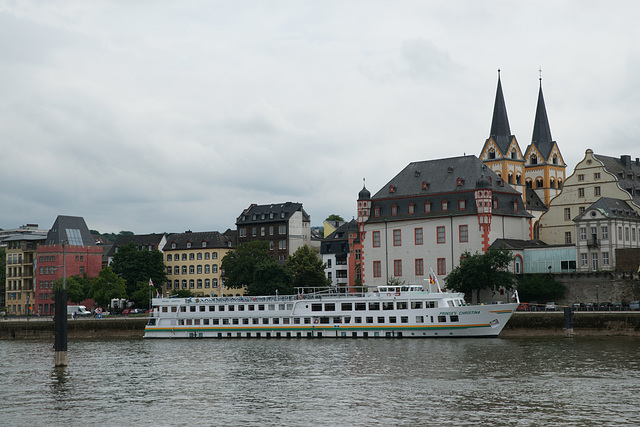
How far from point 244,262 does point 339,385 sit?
8159cm

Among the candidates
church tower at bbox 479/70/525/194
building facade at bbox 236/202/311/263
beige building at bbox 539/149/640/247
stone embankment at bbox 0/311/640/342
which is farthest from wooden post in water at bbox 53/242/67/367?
building facade at bbox 236/202/311/263

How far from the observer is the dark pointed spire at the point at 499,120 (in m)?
141

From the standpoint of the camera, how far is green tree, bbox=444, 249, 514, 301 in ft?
326

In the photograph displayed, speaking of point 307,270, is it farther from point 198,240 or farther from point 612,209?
point 612,209

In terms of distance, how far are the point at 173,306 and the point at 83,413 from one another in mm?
54093

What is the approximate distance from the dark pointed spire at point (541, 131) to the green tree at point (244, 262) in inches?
1680

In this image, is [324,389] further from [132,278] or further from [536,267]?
[132,278]

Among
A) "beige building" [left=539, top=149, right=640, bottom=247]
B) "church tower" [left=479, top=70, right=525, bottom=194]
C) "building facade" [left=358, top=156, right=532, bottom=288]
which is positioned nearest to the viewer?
"building facade" [left=358, top=156, right=532, bottom=288]

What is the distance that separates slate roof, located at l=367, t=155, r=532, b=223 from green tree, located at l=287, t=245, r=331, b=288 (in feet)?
48.6

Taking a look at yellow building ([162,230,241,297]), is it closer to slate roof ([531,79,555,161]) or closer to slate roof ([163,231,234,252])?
slate roof ([163,231,234,252])

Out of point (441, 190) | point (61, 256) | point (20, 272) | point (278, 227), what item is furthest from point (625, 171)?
point (20, 272)

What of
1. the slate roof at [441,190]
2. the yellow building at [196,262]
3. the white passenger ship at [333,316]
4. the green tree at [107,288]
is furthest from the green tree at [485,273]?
the yellow building at [196,262]

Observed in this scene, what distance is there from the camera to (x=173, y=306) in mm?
97312

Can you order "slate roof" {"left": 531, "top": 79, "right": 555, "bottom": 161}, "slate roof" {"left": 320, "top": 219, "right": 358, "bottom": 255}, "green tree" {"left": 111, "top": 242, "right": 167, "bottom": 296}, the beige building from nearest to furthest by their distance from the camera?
1. the beige building
2. "green tree" {"left": 111, "top": 242, "right": 167, "bottom": 296}
3. "slate roof" {"left": 531, "top": 79, "right": 555, "bottom": 161}
4. "slate roof" {"left": 320, "top": 219, "right": 358, "bottom": 255}
